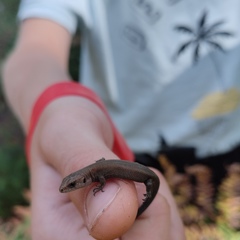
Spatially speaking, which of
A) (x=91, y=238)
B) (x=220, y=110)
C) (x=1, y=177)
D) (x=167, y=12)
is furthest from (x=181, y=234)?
(x=1, y=177)

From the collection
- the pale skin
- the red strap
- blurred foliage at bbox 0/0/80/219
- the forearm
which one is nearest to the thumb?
the pale skin

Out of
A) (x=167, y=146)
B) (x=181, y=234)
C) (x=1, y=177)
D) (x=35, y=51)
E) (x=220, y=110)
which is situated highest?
(x=35, y=51)

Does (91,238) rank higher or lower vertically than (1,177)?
higher

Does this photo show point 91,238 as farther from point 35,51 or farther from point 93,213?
point 35,51

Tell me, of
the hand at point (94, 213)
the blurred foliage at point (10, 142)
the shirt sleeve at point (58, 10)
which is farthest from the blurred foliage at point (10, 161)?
the hand at point (94, 213)

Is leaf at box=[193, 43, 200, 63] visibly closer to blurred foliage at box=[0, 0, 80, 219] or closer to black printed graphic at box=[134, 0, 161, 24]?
black printed graphic at box=[134, 0, 161, 24]

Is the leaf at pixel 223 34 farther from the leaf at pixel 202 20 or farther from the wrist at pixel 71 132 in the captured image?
the wrist at pixel 71 132

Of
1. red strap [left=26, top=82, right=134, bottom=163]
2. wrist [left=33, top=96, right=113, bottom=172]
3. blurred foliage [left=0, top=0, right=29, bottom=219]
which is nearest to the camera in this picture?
wrist [left=33, top=96, right=113, bottom=172]

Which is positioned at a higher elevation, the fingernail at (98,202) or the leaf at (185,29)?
the fingernail at (98,202)
